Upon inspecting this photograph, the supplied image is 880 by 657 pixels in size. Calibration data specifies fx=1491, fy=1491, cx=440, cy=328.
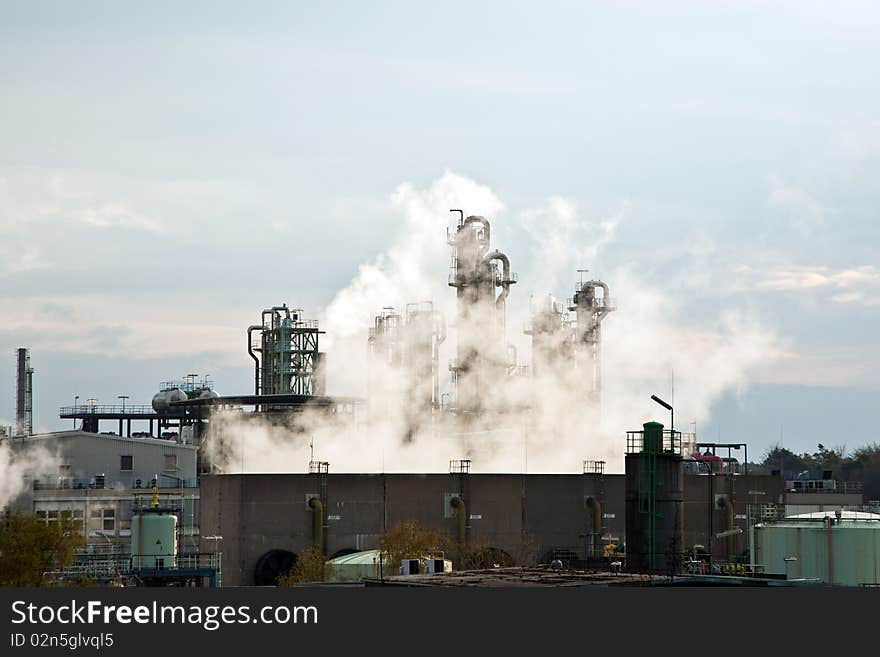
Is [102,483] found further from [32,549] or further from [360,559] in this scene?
[32,549]

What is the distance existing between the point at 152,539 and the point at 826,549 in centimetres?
2867

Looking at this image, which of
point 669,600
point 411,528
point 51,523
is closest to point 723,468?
point 411,528

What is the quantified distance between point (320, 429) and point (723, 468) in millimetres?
32040

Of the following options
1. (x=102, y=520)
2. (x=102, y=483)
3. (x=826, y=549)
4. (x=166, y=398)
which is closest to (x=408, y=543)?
(x=826, y=549)

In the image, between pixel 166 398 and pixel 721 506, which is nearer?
pixel 721 506

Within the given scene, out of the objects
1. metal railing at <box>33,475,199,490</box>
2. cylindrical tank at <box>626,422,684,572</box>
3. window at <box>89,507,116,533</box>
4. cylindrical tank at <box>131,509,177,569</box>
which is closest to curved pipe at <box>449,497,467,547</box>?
cylindrical tank at <box>131,509,177,569</box>

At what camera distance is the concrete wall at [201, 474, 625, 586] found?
7894 centimetres

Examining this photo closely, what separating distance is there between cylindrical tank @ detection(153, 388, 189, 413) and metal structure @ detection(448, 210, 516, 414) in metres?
36.5

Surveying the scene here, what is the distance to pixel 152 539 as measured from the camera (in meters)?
65.4

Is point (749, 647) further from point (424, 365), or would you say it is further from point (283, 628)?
point (424, 365)

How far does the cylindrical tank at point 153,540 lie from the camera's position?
65.1 m

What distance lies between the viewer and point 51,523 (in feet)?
215

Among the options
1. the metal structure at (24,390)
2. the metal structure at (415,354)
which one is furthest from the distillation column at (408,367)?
the metal structure at (24,390)

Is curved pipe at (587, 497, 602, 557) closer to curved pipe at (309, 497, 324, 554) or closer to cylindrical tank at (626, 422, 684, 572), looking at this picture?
curved pipe at (309, 497, 324, 554)
